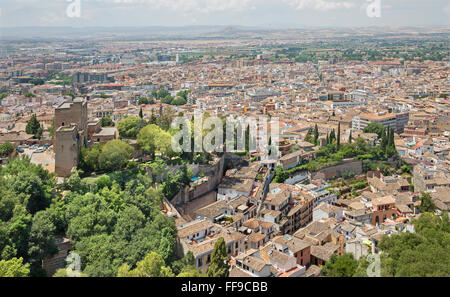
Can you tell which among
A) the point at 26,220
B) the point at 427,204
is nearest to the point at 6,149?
the point at 26,220

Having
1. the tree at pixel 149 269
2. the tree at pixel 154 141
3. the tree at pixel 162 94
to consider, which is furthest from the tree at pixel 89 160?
the tree at pixel 162 94

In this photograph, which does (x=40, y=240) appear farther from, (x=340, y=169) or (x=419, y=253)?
(x=340, y=169)

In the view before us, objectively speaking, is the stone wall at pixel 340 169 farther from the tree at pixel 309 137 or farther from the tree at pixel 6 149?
the tree at pixel 6 149

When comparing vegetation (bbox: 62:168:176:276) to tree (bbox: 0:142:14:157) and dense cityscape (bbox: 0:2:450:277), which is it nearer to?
dense cityscape (bbox: 0:2:450:277)

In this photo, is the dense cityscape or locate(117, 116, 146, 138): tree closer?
the dense cityscape

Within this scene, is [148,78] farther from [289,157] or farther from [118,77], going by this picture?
[289,157]

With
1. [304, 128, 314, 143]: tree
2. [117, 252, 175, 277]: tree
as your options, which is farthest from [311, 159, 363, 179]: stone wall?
[117, 252, 175, 277]: tree
